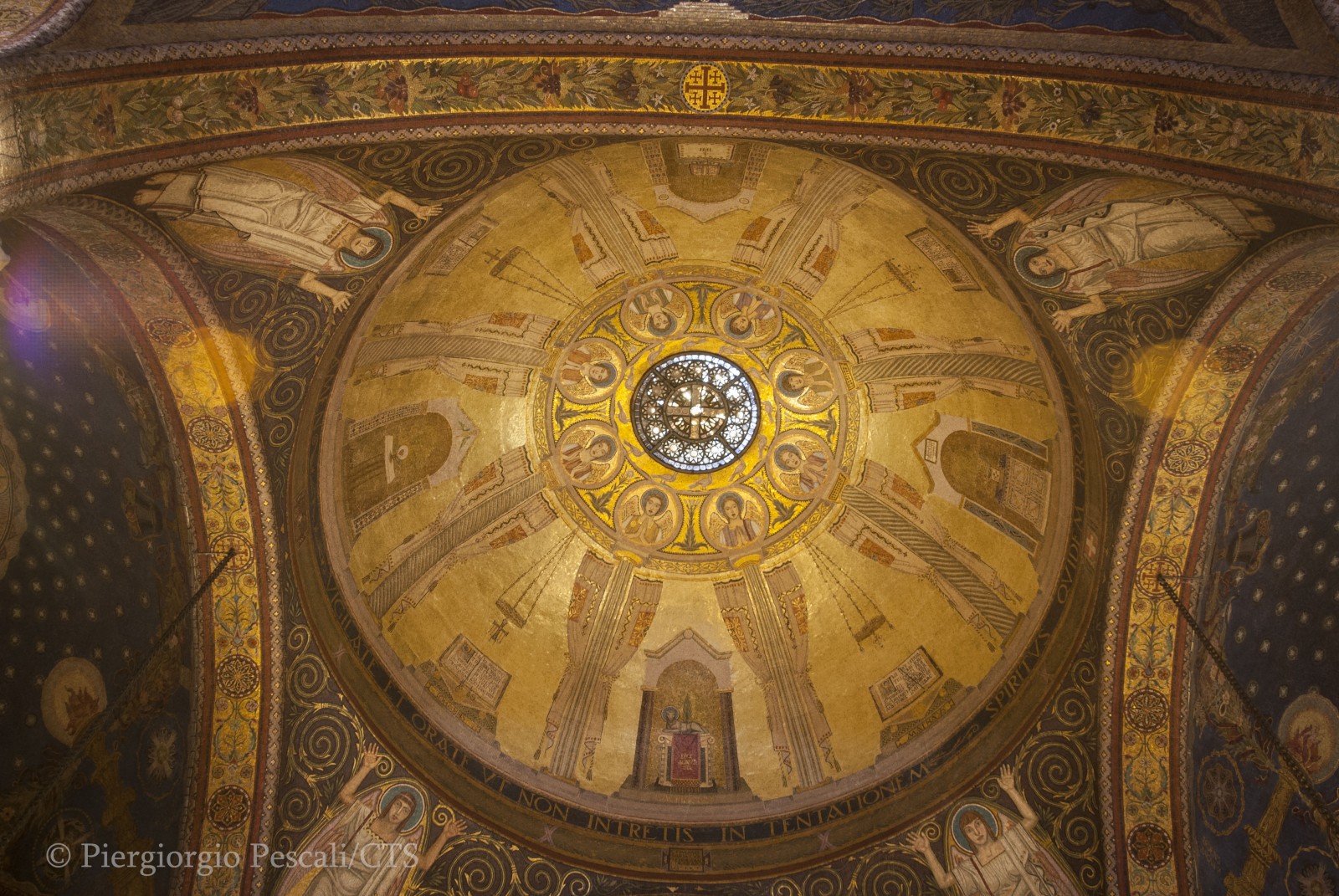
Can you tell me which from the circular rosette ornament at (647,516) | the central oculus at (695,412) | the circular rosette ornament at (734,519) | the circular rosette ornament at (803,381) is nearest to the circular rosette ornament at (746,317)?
the circular rosette ornament at (803,381)

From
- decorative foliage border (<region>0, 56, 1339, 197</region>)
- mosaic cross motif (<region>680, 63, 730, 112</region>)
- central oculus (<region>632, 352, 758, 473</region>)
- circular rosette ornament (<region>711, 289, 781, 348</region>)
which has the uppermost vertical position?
mosaic cross motif (<region>680, 63, 730, 112</region>)

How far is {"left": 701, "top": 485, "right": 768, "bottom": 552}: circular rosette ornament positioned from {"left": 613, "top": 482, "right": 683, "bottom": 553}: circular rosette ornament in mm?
436

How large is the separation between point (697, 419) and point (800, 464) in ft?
5.17

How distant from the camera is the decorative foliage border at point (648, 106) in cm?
746

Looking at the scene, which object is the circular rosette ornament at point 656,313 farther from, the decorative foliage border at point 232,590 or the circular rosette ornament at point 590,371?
the decorative foliage border at point 232,590

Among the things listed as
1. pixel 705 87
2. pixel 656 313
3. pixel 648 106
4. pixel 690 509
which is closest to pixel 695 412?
pixel 690 509

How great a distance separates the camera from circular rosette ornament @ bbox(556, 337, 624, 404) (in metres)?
15.0

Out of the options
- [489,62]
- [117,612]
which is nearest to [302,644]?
[117,612]

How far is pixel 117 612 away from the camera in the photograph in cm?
1083

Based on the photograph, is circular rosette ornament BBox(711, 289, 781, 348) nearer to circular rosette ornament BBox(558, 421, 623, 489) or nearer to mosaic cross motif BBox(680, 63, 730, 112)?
circular rosette ornament BBox(558, 421, 623, 489)

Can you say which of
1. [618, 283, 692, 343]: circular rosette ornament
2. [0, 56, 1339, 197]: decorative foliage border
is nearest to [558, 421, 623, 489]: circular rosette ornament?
[618, 283, 692, 343]: circular rosette ornament

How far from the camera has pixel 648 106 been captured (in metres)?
9.03

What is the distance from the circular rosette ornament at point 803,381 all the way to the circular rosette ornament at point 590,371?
7.27 feet

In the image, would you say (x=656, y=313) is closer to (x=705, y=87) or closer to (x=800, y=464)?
(x=800, y=464)
